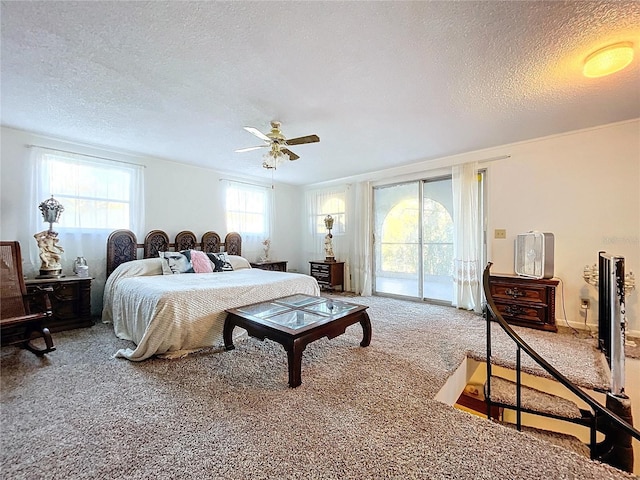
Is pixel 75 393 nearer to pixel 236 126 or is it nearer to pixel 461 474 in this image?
pixel 461 474

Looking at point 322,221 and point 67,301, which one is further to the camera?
point 322,221

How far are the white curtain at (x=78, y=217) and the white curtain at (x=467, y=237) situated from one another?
15.4 ft

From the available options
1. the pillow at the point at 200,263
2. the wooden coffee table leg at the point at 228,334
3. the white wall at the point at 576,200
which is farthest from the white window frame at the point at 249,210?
the white wall at the point at 576,200

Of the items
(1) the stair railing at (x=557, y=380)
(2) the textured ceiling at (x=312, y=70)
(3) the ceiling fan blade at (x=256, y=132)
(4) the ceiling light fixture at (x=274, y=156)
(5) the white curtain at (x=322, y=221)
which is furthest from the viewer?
(5) the white curtain at (x=322, y=221)

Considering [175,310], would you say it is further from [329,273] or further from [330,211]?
[330,211]

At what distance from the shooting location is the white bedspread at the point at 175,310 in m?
2.33

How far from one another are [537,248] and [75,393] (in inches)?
184

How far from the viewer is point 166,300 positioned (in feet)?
7.73

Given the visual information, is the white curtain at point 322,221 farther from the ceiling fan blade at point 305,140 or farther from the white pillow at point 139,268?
the white pillow at point 139,268

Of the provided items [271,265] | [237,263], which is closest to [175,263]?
[237,263]

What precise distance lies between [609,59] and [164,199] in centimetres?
510

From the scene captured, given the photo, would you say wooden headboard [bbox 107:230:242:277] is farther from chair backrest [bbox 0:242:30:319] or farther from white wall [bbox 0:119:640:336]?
chair backrest [bbox 0:242:30:319]

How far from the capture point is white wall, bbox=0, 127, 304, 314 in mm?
3148

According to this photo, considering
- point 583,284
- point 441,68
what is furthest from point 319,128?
point 583,284
